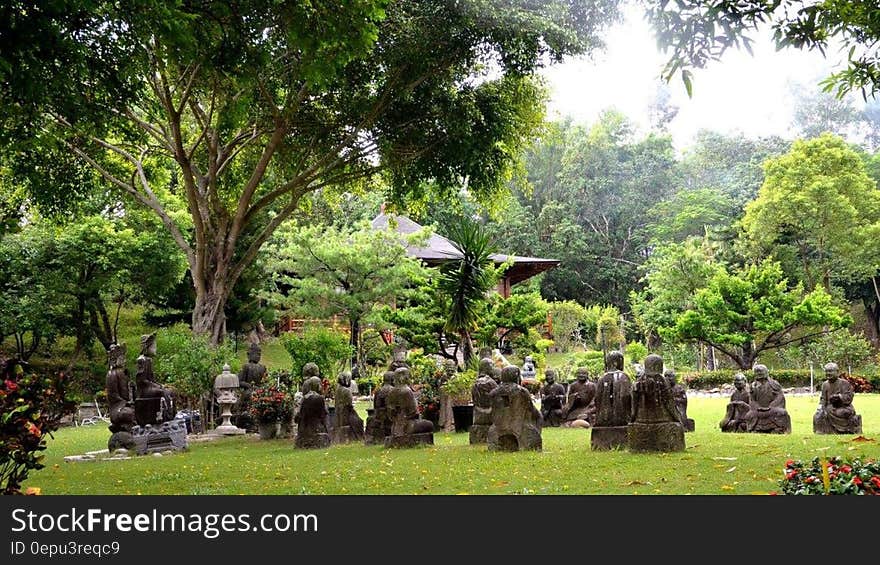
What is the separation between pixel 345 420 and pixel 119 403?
3781 mm

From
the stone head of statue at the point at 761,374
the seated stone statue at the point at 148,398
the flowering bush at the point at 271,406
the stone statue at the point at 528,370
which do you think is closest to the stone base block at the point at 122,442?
the seated stone statue at the point at 148,398

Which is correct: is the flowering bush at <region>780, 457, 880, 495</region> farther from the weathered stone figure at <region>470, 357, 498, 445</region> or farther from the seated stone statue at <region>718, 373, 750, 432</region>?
the seated stone statue at <region>718, 373, 750, 432</region>

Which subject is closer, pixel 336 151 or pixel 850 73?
pixel 850 73

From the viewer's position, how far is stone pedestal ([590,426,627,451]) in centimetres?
1052

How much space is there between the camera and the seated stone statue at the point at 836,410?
490 inches

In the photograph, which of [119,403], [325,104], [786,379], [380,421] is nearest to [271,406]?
[119,403]

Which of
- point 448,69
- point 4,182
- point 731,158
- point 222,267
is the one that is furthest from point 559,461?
point 731,158

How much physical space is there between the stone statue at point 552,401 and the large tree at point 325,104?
16.3ft

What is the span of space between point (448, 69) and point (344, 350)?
6.92 metres

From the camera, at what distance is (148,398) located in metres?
13.1

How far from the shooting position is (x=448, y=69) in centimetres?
1680

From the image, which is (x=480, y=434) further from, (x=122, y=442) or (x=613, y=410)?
(x=122, y=442)

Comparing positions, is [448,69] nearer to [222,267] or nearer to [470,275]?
[470,275]

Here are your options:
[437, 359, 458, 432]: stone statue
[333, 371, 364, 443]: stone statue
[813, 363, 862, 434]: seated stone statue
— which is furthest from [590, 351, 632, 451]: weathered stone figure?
[437, 359, 458, 432]: stone statue
